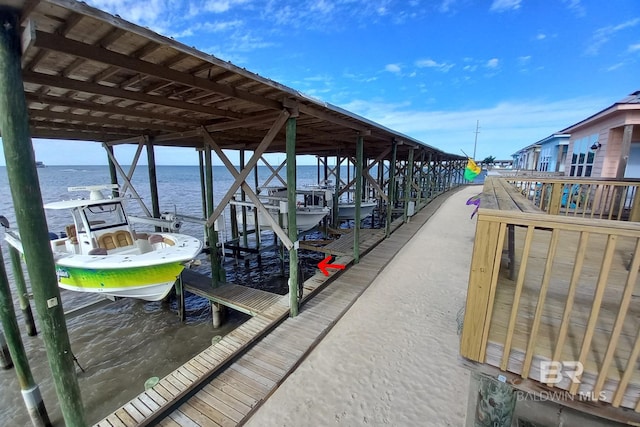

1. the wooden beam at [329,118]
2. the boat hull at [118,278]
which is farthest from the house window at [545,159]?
the boat hull at [118,278]

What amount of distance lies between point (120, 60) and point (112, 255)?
4.00m

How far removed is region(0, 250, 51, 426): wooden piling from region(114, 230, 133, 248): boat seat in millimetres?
2059

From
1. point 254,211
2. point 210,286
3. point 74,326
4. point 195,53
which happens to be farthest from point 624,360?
point 254,211

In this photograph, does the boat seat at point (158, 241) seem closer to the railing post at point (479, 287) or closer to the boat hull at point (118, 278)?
the boat hull at point (118, 278)

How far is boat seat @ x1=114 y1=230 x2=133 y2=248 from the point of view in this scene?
243 inches

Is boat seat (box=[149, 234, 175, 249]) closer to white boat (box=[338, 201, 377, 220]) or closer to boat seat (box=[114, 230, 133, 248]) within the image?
boat seat (box=[114, 230, 133, 248])

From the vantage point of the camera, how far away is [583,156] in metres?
10.6

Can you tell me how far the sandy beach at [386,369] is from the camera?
3.15 meters

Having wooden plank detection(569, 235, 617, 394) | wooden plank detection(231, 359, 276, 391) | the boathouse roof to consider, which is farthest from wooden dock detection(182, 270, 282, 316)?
wooden plank detection(569, 235, 617, 394)

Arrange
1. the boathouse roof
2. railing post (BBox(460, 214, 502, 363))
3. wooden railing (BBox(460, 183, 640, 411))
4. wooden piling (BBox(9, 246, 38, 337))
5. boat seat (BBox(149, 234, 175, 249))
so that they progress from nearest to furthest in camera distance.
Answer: wooden railing (BBox(460, 183, 640, 411)) → railing post (BBox(460, 214, 502, 363)) → the boathouse roof → wooden piling (BBox(9, 246, 38, 337)) → boat seat (BBox(149, 234, 175, 249))

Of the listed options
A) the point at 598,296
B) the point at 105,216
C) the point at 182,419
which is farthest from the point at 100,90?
the point at 598,296

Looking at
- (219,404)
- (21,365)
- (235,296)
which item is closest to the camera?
(219,404)

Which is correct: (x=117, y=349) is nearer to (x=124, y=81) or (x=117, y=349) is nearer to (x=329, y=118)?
(x=124, y=81)

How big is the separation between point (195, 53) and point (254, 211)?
9697 mm
